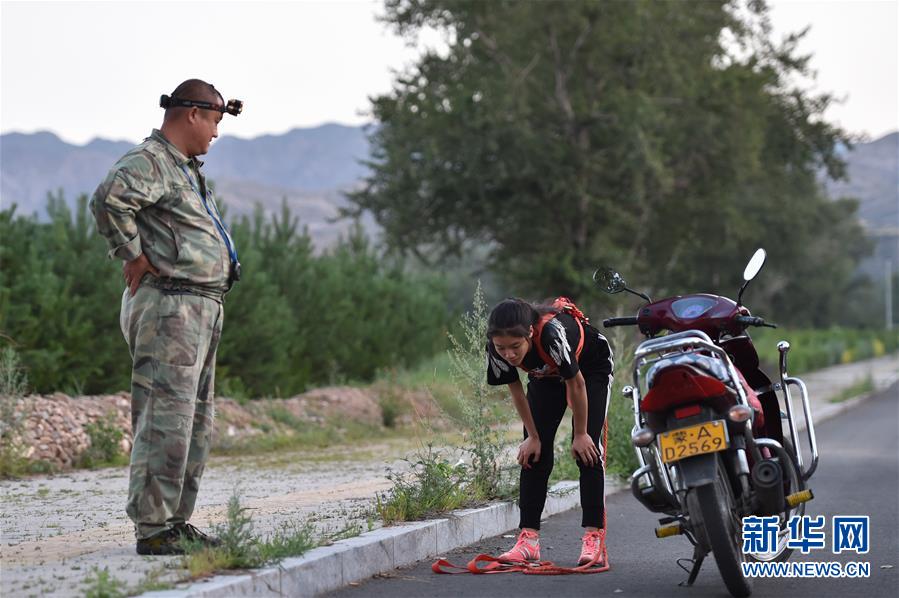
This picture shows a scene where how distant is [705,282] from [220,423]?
168 feet

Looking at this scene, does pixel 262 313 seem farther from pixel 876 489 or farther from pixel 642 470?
pixel 642 470

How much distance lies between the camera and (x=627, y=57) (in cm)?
3659

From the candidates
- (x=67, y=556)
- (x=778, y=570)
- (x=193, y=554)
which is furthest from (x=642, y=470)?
(x=67, y=556)

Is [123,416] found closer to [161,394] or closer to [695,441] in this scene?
Result: [161,394]

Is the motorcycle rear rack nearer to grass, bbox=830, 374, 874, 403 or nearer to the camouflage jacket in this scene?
the camouflage jacket

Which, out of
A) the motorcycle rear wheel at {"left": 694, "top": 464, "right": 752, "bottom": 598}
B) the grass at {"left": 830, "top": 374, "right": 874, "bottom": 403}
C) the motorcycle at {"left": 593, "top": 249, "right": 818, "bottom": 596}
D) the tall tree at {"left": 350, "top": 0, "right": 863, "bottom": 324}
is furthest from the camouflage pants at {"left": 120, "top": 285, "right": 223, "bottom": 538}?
the tall tree at {"left": 350, "top": 0, "right": 863, "bottom": 324}

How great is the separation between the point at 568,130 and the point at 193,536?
100 ft

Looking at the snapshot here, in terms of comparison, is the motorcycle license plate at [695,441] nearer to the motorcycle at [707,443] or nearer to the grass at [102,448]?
the motorcycle at [707,443]

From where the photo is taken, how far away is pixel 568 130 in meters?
36.4

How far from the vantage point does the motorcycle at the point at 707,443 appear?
625 centimetres

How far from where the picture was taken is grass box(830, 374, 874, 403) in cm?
2880

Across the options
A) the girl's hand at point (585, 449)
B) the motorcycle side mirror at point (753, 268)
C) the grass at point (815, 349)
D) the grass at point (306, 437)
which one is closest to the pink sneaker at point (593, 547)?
the girl's hand at point (585, 449)

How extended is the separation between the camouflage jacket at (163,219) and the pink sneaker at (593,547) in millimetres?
2302

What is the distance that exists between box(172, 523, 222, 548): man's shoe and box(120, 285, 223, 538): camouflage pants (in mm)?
42
